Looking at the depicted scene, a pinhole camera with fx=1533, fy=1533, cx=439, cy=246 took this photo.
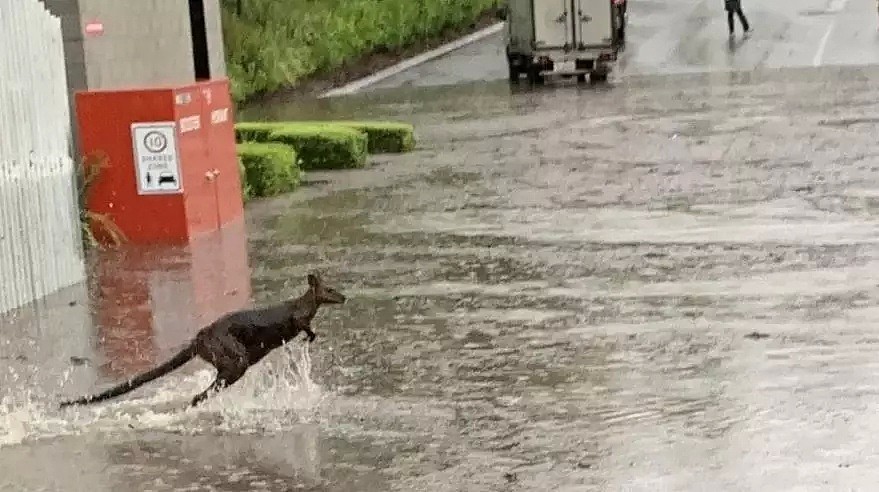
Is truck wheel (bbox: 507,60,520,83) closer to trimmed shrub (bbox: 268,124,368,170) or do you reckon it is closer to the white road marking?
the white road marking

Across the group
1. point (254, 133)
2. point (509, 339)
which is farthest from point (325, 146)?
point (509, 339)

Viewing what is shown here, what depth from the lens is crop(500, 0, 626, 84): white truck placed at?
32.8 meters

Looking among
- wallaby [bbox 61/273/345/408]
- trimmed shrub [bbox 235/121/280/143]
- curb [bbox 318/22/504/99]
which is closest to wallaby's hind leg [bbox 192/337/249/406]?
wallaby [bbox 61/273/345/408]

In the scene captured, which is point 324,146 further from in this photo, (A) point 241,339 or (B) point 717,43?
(B) point 717,43

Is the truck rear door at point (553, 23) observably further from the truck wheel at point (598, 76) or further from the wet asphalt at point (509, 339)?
the wet asphalt at point (509, 339)

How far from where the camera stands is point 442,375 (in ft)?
27.0

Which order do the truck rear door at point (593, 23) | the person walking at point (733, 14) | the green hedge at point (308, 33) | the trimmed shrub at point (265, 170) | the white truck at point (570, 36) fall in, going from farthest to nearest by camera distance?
the person walking at point (733, 14) < the green hedge at point (308, 33) < the white truck at point (570, 36) < the truck rear door at point (593, 23) < the trimmed shrub at point (265, 170)

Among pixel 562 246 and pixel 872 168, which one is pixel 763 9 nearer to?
pixel 872 168

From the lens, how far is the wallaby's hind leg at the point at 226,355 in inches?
296

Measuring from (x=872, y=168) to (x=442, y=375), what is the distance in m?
9.46

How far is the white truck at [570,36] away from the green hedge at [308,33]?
5711mm

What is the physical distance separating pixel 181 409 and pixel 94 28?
25.3 ft

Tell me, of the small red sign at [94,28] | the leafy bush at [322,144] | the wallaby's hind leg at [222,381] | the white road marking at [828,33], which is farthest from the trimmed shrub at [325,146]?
the white road marking at [828,33]

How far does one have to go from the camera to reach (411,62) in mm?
40781
